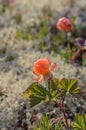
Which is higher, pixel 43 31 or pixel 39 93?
pixel 43 31

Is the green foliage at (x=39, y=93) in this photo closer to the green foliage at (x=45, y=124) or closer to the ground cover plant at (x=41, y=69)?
the ground cover plant at (x=41, y=69)

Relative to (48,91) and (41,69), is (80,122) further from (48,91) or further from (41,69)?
(41,69)

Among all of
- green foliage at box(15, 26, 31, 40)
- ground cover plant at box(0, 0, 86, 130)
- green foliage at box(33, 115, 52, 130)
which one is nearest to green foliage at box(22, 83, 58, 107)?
ground cover plant at box(0, 0, 86, 130)

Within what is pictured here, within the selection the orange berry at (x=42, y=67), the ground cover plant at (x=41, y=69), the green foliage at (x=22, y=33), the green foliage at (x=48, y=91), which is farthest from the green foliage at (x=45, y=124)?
the green foliage at (x=22, y=33)

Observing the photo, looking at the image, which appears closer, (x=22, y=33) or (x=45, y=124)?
(x=45, y=124)

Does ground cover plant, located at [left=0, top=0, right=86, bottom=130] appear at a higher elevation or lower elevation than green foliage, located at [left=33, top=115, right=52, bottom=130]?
higher

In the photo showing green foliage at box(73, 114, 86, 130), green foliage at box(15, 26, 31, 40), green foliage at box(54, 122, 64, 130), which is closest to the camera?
green foliage at box(73, 114, 86, 130)

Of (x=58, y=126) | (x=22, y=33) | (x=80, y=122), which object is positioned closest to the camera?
(x=80, y=122)

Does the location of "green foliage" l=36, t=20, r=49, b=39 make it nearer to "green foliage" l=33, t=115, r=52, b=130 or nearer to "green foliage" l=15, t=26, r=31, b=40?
"green foliage" l=15, t=26, r=31, b=40

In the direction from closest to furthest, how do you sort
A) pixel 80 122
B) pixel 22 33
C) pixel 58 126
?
pixel 80 122 < pixel 58 126 < pixel 22 33

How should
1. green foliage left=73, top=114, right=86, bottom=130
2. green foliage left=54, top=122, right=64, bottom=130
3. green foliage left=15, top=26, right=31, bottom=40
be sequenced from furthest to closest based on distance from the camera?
green foliage left=15, top=26, right=31, bottom=40
green foliage left=54, top=122, right=64, bottom=130
green foliage left=73, top=114, right=86, bottom=130

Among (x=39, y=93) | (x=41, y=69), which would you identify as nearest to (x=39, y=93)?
(x=39, y=93)

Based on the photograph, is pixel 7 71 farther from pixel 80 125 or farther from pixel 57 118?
pixel 80 125
